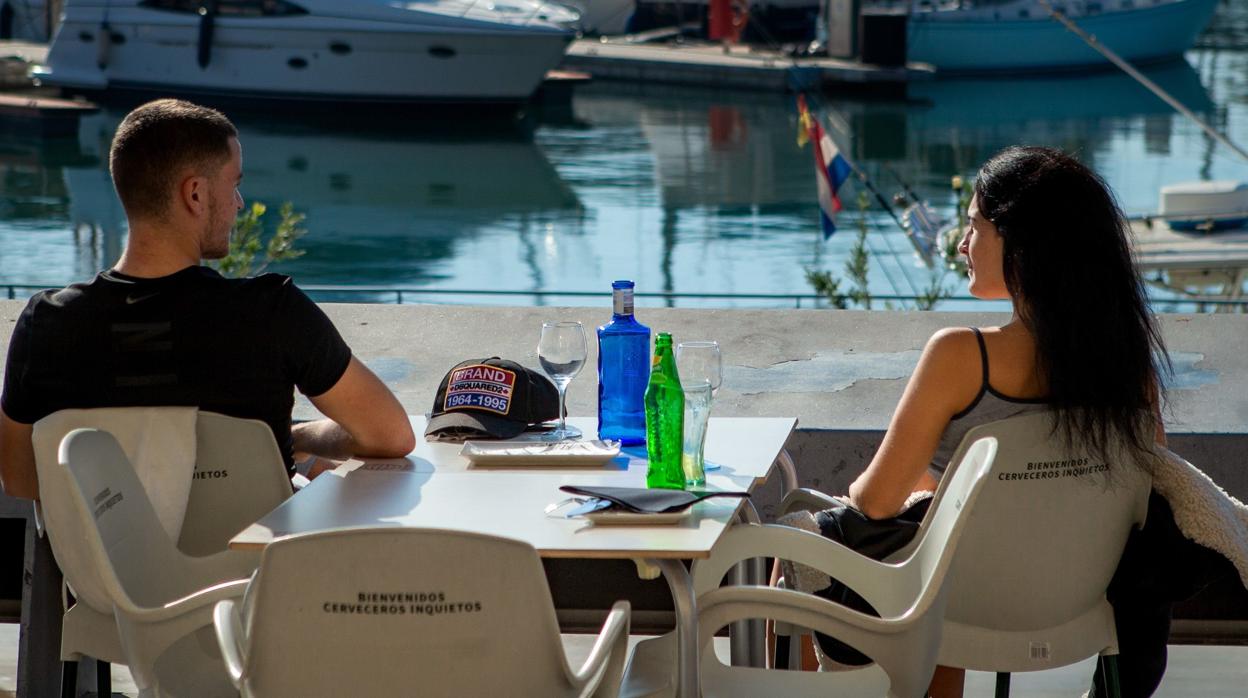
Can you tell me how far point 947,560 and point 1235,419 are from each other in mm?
1655

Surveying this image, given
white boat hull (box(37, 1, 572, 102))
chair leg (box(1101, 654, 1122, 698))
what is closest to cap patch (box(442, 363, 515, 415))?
chair leg (box(1101, 654, 1122, 698))

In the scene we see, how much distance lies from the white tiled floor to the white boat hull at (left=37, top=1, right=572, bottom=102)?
968 inches

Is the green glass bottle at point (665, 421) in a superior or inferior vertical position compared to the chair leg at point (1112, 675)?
superior

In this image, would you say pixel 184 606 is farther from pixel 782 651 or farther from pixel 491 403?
pixel 782 651

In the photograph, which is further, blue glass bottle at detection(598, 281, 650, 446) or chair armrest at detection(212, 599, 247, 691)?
blue glass bottle at detection(598, 281, 650, 446)

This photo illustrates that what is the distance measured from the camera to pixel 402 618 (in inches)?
70.8

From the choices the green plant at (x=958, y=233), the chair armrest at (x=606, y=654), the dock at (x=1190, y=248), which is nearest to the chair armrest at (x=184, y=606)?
the chair armrest at (x=606, y=654)

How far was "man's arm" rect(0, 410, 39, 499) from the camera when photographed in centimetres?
249

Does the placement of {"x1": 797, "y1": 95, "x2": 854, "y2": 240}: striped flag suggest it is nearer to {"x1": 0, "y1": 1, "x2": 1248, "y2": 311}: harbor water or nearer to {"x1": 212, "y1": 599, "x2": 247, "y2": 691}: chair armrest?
{"x1": 0, "y1": 1, "x2": 1248, "y2": 311}: harbor water

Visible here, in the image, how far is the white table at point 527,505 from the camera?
6.79 ft

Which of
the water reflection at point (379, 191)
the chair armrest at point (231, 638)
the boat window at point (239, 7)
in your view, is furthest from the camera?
the boat window at point (239, 7)

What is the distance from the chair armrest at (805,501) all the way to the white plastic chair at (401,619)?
0.88 metres

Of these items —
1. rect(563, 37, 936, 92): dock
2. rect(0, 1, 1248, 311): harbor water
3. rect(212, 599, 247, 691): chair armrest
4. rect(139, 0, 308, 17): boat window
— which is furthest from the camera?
rect(563, 37, 936, 92): dock

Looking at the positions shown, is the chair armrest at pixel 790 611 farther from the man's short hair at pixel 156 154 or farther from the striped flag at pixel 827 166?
the striped flag at pixel 827 166
